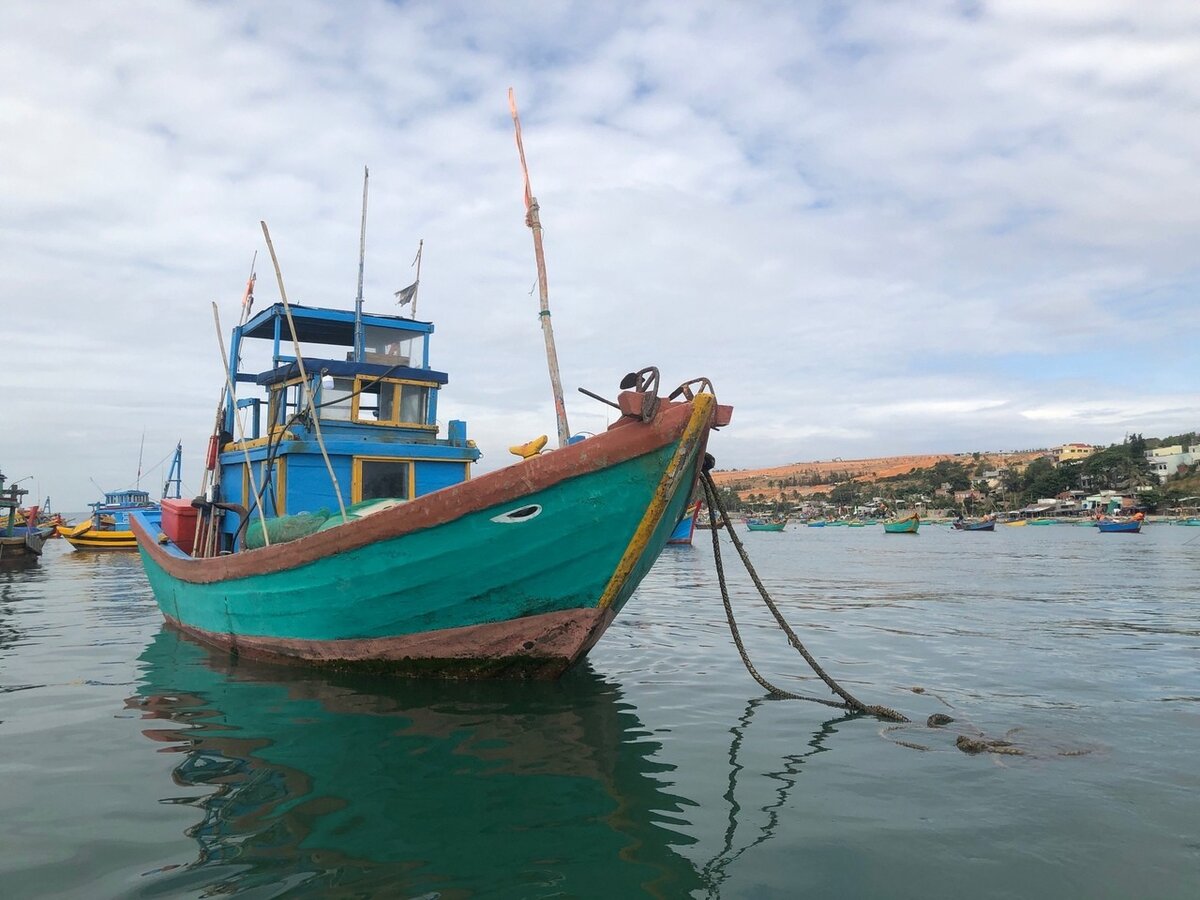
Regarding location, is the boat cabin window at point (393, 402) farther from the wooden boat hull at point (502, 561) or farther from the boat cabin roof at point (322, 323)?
the wooden boat hull at point (502, 561)

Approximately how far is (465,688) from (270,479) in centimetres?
415

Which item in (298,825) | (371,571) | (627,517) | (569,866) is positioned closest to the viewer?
(569,866)

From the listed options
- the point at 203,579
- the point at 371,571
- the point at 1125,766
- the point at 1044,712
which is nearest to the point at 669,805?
the point at 1125,766

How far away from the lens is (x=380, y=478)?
9727 millimetres

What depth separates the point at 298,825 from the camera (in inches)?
154

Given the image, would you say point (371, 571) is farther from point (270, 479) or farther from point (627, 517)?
point (270, 479)

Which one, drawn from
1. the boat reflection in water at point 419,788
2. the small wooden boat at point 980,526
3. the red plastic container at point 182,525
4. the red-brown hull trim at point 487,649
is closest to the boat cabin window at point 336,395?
the red plastic container at point 182,525

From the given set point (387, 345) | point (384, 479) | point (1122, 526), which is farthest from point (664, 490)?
point (1122, 526)

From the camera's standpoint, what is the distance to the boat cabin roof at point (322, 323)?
36.9 ft

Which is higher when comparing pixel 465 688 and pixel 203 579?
pixel 203 579

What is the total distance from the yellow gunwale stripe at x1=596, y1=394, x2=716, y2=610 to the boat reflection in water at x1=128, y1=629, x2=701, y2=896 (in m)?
1.11

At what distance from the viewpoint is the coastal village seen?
88.4 meters

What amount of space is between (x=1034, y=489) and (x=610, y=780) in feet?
367

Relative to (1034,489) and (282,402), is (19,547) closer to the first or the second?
(282,402)
